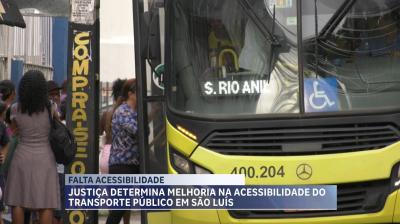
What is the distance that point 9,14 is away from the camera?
8648mm

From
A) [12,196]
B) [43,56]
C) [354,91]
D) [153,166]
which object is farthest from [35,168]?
[43,56]

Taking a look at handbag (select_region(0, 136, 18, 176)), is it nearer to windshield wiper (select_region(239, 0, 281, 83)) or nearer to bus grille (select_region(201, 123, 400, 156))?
bus grille (select_region(201, 123, 400, 156))

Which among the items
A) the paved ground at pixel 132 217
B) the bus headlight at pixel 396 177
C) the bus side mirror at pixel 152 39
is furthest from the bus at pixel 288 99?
the paved ground at pixel 132 217

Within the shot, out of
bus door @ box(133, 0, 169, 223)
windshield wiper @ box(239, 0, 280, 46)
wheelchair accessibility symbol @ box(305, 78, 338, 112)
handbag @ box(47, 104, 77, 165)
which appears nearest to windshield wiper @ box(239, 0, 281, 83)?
windshield wiper @ box(239, 0, 280, 46)

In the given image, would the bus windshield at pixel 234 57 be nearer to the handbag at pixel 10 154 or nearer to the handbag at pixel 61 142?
the handbag at pixel 61 142

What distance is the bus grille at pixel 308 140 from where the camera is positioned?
256 inches

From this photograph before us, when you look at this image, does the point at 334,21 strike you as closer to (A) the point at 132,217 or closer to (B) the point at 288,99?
(B) the point at 288,99

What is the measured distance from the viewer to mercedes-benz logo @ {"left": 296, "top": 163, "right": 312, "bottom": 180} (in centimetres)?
646

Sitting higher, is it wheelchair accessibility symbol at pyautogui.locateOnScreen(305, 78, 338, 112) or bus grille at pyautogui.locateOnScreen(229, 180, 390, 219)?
wheelchair accessibility symbol at pyautogui.locateOnScreen(305, 78, 338, 112)

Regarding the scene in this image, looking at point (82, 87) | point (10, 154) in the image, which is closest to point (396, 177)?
point (82, 87)

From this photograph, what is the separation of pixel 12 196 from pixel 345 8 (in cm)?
373

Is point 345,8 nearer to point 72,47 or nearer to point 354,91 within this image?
point 354,91

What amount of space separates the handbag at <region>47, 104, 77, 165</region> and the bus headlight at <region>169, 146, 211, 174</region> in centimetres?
116

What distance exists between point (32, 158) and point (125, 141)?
4.61 ft
